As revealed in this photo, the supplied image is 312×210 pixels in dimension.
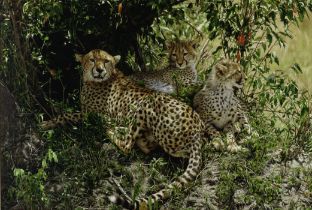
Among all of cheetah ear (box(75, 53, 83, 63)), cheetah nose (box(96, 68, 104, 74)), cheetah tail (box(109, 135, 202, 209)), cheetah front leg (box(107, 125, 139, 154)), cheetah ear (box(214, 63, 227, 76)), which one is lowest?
cheetah tail (box(109, 135, 202, 209))

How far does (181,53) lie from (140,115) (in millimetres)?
1278

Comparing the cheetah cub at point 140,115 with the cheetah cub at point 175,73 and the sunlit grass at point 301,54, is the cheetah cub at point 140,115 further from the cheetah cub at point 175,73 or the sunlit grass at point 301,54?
the sunlit grass at point 301,54

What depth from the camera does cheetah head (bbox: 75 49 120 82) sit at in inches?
267

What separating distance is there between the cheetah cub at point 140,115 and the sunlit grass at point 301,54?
2.58 meters

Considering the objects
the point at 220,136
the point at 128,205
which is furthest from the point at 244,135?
the point at 128,205

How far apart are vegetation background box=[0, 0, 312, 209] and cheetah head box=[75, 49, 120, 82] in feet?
0.73

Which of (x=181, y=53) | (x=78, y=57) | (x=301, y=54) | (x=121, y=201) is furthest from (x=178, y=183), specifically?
(x=301, y=54)

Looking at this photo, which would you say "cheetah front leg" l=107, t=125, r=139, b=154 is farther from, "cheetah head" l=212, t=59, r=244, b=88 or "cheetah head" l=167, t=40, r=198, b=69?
"cheetah head" l=167, t=40, r=198, b=69

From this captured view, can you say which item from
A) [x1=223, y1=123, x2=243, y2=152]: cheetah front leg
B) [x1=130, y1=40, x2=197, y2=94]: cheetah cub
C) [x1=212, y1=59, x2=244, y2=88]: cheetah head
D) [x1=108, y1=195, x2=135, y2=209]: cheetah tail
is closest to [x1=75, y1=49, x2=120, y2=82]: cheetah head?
[x1=130, y1=40, x2=197, y2=94]: cheetah cub

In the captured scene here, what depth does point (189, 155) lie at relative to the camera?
624 centimetres

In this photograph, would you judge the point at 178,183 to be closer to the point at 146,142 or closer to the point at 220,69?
the point at 146,142

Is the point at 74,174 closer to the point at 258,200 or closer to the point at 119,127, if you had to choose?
the point at 119,127

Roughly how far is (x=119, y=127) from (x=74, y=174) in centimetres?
54

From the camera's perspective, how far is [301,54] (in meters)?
9.66
